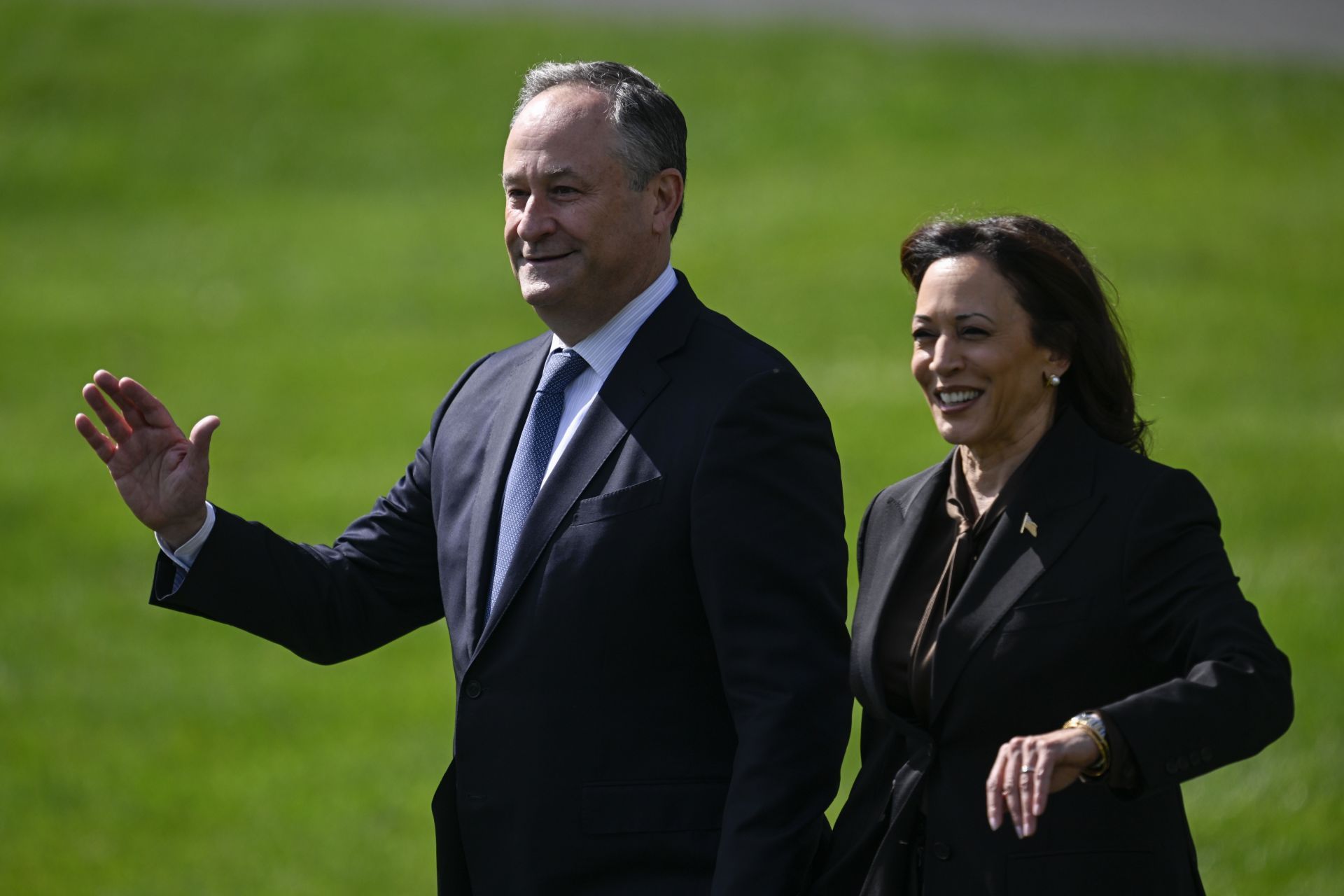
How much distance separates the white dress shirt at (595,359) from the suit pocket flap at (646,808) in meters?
0.62

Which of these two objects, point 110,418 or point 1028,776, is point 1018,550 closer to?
point 1028,776

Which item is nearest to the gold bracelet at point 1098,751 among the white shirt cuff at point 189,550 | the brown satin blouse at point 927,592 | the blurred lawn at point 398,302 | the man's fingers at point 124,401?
the brown satin blouse at point 927,592

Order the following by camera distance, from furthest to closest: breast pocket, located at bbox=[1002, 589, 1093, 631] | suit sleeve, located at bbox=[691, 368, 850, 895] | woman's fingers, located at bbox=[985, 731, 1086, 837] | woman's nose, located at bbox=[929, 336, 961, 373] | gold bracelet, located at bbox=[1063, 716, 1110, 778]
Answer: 1. woman's nose, located at bbox=[929, 336, 961, 373]
2. breast pocket, located at bbox=[1002, 589, 1093, 631]
3. suit sleeve, located at bbox=[691, 368, 850, 895]
4. gold bracelet, located at bbox=[1063, 716, 1110, 778]
5. woman's fingers, located at bbox=[985, 731, 1086, 837]

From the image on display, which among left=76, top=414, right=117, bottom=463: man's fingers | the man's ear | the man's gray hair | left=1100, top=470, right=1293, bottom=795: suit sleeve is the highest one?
the man's gray hair

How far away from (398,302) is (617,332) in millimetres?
13410

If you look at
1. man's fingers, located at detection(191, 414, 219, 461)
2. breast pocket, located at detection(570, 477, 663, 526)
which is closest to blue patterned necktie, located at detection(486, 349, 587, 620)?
breast pocket, located at detection(570, 477, 663, 526)

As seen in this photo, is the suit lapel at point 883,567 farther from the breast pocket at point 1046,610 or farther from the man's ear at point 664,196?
the man's ear at point 664,196

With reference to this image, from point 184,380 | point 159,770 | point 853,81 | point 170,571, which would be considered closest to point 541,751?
point 170,571

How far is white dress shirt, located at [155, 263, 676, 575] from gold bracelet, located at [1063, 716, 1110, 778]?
1.08 m

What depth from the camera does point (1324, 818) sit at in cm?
756

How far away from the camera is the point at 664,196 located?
3373 mm

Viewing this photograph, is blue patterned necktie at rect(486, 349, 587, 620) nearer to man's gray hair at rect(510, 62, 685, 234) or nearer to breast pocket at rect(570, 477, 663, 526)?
breast pocket at rect(570, 477, 663, 526)

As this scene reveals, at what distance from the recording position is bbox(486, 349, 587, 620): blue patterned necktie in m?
3.30

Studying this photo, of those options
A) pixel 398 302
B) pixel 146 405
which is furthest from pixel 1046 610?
pixel 398 302
